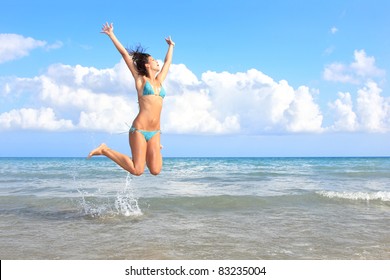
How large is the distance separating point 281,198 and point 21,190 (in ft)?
36.6

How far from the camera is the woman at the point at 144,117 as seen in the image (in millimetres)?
5492

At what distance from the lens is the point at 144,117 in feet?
18.4

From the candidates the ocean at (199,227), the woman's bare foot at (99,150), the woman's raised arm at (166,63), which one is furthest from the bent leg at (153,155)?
the ocean at (199,227)

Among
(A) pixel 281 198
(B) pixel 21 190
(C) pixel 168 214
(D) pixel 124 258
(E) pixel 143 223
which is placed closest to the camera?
(D) pixel 124 258

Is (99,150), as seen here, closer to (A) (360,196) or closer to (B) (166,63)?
(B) (166,63)

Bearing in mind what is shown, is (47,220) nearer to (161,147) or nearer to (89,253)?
(89,253)

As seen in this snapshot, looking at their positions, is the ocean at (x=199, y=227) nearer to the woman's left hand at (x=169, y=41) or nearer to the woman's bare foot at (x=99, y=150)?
the woman's bare foot at (x=99, y=150)

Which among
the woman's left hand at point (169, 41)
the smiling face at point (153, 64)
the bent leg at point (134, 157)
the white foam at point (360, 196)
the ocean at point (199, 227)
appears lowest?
the ocean at point (199, 227)

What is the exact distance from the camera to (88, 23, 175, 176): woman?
18.0ft

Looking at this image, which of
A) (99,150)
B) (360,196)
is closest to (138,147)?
(99,150)

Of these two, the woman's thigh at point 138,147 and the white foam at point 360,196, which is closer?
the woman's thigh at point 138,147

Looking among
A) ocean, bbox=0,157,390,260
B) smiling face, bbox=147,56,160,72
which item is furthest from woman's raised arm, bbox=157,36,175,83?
ocean, bbox=0,157,390,260
